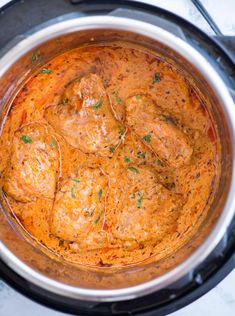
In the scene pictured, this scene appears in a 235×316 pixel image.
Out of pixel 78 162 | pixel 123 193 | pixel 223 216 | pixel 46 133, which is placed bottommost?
pixel 223 216

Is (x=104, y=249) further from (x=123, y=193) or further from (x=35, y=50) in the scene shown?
(x=35, y=50)

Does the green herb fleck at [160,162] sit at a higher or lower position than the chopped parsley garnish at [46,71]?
lower

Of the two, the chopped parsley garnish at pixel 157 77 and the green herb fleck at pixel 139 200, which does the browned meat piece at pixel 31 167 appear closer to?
the green herb fleck at pixel 139 200

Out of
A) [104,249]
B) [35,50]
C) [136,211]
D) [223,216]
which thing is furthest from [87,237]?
[35,50]

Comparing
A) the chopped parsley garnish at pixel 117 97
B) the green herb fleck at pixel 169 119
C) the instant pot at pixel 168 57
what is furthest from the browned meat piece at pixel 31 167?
the green herb fleck at pixel 169 119

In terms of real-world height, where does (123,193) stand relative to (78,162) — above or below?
below

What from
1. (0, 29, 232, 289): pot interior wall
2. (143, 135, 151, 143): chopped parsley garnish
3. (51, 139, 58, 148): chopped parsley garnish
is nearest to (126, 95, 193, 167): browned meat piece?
(143, 135, 151, 143): chopped parsley garnish

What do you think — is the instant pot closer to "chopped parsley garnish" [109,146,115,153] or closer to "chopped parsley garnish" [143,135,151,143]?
"chopped parsley garnish" [143,135,151,143]

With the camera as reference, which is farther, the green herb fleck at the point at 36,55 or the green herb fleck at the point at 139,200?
the green herb fleck at the point at 139,200
